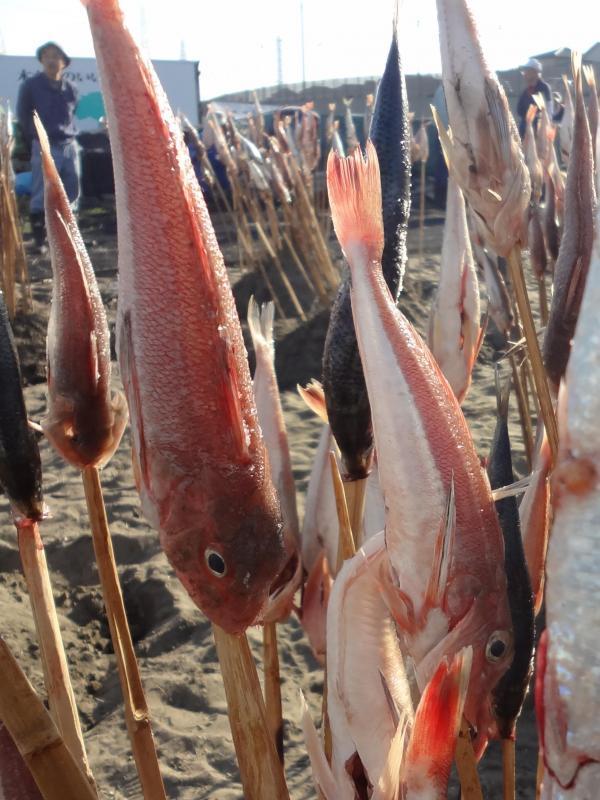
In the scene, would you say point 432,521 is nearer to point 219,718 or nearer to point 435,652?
point 435,652

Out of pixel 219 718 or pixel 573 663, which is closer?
pixel 573 663

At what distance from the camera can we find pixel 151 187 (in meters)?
0.51

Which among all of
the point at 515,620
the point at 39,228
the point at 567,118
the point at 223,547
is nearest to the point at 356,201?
the point at 223,547

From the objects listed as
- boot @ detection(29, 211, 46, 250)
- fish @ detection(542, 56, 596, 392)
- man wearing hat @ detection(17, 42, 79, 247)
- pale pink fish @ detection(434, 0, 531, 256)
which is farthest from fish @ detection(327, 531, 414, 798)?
boot @ detection(29, 211, 46, 250)

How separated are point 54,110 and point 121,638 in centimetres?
604

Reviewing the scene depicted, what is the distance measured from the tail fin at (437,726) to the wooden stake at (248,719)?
0.60 ft

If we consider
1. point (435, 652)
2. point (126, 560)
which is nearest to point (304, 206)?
point (126, 560)

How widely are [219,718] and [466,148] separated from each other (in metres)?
1.74

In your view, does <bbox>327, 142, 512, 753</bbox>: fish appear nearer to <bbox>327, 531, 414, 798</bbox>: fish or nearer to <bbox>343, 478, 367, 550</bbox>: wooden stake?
<bbox>327, 531, 414, 798</bbox>: fish

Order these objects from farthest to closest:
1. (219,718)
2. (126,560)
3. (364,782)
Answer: (126,560)
(219,718)
(364,782)

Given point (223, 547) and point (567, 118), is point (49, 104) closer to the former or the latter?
point (567, 118)

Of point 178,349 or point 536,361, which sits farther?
point 536,361

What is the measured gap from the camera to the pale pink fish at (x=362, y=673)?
1.88 ft

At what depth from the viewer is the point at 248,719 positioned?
60cm
